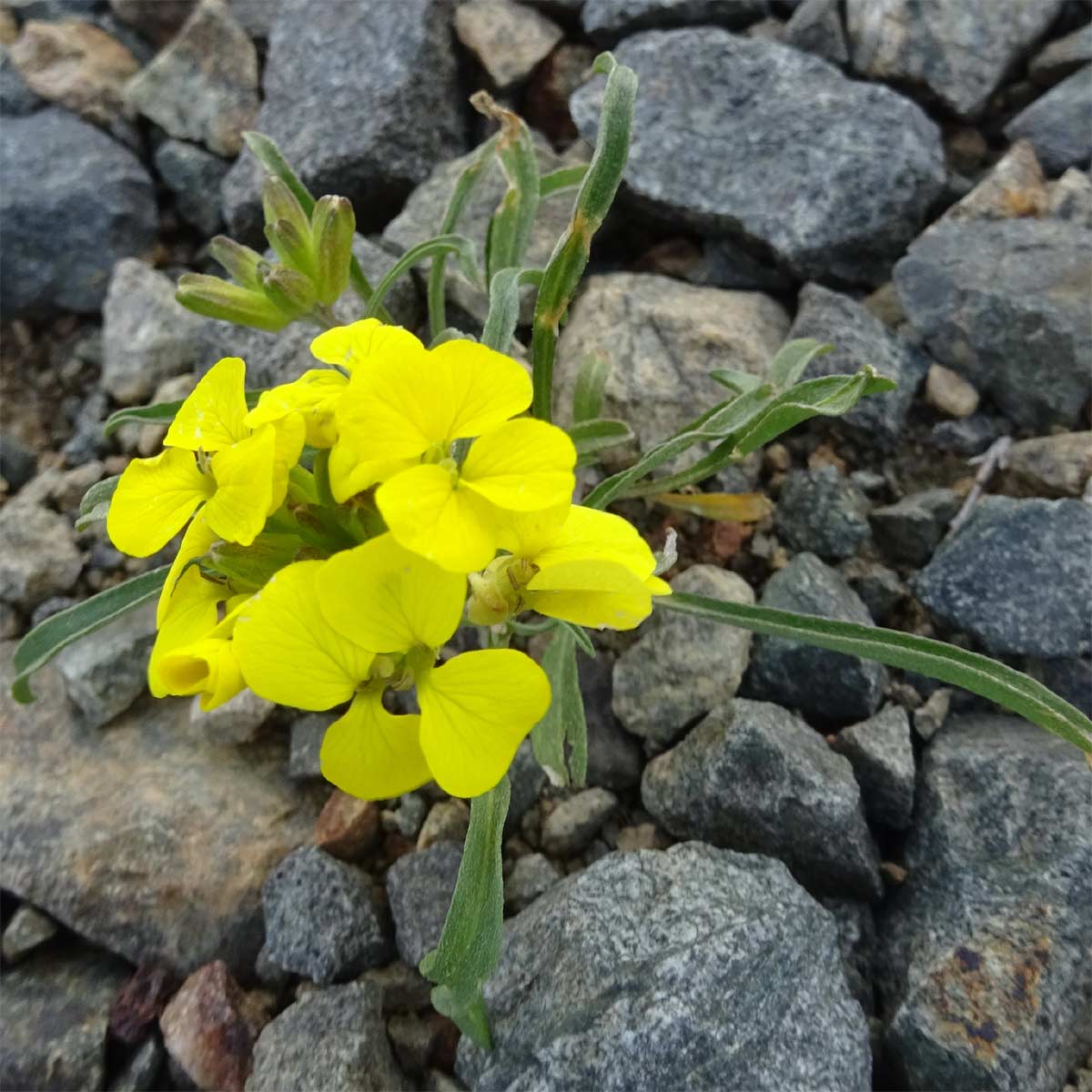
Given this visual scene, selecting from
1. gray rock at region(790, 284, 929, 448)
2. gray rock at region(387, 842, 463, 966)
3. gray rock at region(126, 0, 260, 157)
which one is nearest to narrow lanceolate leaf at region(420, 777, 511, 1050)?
gray rock at region(387, 842, 463, 966)


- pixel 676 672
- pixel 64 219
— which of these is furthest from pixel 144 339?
pixel 676 672

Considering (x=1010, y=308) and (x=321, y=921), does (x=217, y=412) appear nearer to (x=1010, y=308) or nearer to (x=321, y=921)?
(x=321, y=921)

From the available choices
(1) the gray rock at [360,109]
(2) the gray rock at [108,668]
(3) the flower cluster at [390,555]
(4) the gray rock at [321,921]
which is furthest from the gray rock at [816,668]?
(1) the gray rock at [360,109]

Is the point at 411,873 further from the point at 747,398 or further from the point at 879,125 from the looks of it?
the point at 879,125

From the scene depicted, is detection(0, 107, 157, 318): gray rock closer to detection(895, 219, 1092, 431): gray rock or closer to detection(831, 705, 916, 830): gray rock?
detection(895, 219, 1092, 431): gray rock

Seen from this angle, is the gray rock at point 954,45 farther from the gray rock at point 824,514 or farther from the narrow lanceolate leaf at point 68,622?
the narrow lanceolate leaf at point 68,622

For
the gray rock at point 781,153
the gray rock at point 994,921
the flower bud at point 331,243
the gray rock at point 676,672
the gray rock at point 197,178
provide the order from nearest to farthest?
the gray rock at point 994,921, the flower bud at point 331,243, the gray rock at point 676,672, the gray rock at point 781,153, the gray rock at point 197,178
